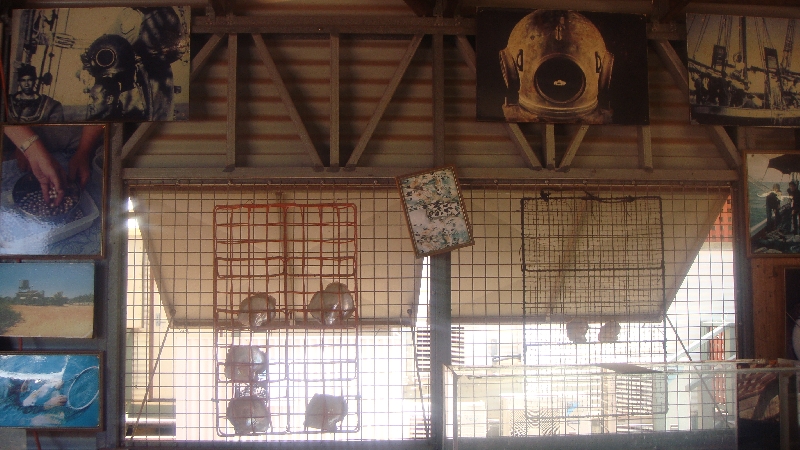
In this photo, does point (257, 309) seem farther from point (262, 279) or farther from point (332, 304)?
point (262, 279)

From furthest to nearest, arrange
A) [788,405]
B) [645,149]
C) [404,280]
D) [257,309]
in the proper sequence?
[404,280], [645,149], [257,309], [788,405]

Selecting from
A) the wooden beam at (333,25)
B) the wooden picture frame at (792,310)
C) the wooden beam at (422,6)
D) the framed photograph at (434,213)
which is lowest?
the wooden picture frame at (792,310)

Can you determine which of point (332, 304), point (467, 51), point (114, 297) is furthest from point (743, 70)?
point (114, 297)

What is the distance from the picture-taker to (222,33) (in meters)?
4.62

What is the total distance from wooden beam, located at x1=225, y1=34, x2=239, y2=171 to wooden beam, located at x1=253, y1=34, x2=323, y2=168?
169mm

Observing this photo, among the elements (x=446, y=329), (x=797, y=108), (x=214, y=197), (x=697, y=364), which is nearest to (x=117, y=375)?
(x=214, y=197)

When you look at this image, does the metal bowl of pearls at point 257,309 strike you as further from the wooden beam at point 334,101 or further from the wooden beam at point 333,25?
the wooden beam at point 333,25

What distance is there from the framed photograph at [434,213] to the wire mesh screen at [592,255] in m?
0.56

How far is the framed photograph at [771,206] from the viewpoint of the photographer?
4.74m

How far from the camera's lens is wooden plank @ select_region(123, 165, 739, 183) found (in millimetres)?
4559

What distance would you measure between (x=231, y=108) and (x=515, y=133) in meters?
2.03

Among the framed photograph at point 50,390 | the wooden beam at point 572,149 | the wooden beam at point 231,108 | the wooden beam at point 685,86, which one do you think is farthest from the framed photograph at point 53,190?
the wooden beam at point 685,86

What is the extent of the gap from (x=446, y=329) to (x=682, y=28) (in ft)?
9.20

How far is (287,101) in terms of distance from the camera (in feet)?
15.0
